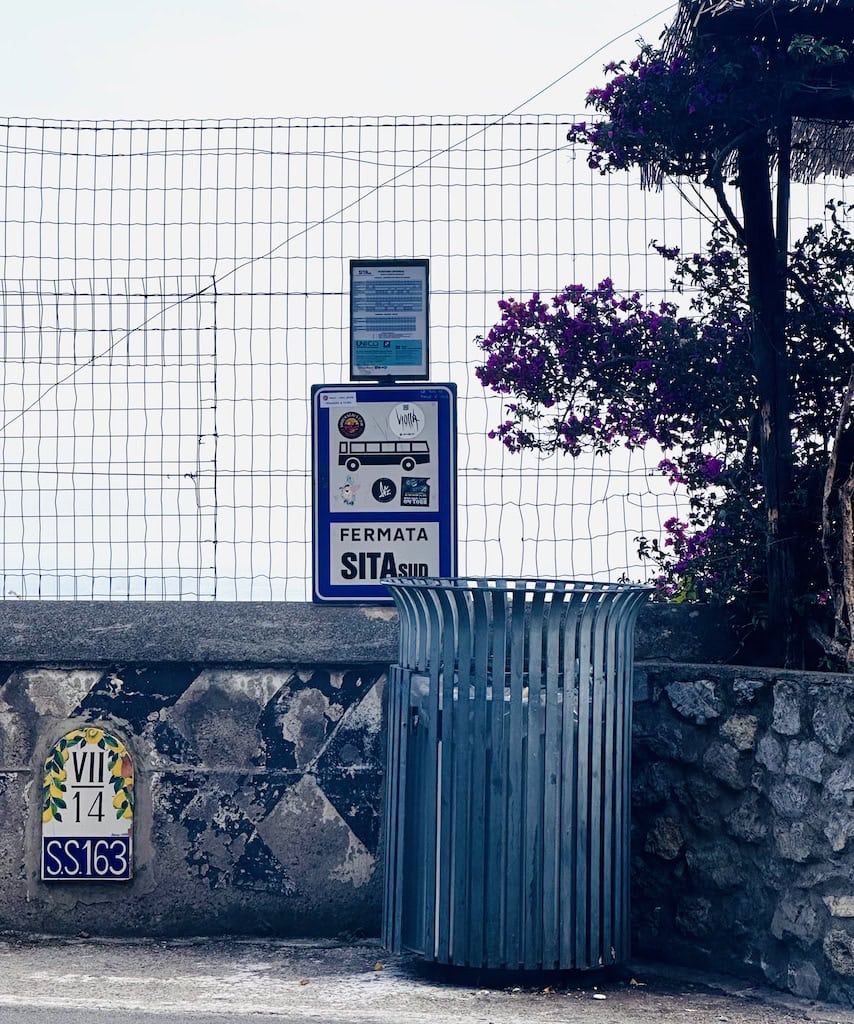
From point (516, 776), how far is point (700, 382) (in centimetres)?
227

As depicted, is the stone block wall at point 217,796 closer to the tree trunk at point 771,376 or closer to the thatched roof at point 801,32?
the tree trunk at point 771,376

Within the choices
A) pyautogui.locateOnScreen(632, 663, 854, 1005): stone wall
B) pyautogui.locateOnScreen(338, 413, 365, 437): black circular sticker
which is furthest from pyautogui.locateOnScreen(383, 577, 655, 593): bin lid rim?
pyautogui.locateOnScreen(338, 413, 365, 437): black circular sticker

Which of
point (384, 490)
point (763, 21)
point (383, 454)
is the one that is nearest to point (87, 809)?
point (384, 490)

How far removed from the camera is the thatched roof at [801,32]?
5207 millimetres

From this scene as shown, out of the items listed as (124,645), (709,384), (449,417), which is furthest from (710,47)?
(124,645)

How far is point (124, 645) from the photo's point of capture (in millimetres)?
5344

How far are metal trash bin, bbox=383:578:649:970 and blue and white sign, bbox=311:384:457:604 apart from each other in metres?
0.99

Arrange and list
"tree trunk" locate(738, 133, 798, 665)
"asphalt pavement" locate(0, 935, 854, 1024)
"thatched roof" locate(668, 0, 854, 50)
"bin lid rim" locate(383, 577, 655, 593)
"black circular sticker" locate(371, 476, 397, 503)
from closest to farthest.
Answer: "asphalt pavement" locate(0, 935, 854, 1024) → "bin lid rim" locate(383, 577, 655, 593) → "thatched roof" locate(668, 0, 854, 50) → "tree trunk" locate(738, 133, 798, 665) → "black circular sticker" locate(371, 476, 397, 503)

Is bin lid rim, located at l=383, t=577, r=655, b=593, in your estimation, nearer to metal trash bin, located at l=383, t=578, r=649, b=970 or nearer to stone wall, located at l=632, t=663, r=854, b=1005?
metal trash bin, located at l=383, t=578, r=649, b=970

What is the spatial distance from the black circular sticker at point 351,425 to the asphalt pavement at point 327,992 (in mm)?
2024

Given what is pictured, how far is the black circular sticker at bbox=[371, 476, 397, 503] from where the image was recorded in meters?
5.53

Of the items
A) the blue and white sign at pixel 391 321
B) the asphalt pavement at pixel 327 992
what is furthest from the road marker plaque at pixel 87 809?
the blue and white sign at pixel 391 321

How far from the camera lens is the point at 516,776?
4.33 meters

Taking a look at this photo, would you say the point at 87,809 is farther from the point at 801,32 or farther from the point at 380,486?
the point at 801,32
